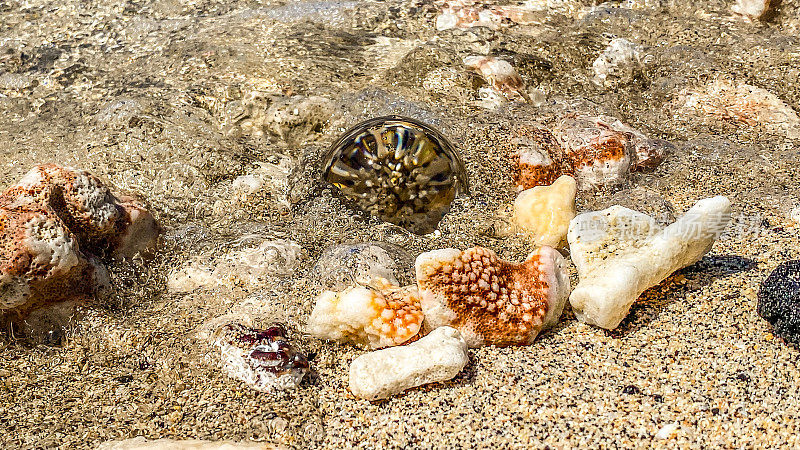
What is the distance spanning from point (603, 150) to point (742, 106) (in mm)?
962

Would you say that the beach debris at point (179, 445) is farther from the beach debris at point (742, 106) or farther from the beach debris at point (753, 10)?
the beach debris at point (753, 10)

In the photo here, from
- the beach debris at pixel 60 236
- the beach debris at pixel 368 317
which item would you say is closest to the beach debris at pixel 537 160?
the beach debris at pixel 368 317

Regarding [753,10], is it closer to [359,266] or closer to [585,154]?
[585,154]

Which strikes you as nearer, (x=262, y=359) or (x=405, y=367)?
(x=405, y=367)

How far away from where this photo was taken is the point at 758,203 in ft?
9.22

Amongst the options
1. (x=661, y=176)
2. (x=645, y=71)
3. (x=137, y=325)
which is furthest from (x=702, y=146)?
(x=137, y=325)

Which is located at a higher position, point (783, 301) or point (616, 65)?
point (783, 301)

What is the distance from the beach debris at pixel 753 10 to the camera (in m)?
4.12

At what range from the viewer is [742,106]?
3465 millimetres

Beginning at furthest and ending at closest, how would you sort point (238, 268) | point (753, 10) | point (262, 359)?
point (753, 10), point (238, 268), point (262, 359)

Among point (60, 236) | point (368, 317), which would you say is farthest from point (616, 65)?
point (60, 236)

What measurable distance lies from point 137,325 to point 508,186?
5.40 feet

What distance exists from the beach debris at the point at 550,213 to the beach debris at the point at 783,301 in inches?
28.9

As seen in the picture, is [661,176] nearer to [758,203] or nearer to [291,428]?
[758,203]
